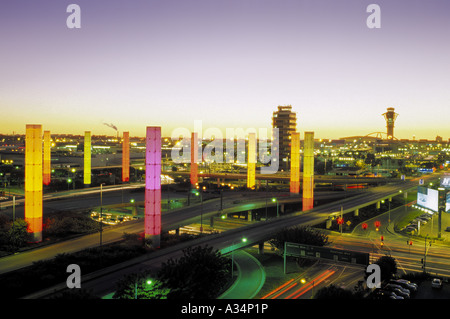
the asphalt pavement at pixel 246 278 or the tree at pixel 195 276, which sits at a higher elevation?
the tree at pixel 195 276

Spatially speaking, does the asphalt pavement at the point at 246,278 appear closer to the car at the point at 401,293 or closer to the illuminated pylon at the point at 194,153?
the car at the point at 401,293

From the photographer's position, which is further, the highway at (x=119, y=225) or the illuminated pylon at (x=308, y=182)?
the illuminated pylon at (x=308, y=182)

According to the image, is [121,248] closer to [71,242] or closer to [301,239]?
[71,242]

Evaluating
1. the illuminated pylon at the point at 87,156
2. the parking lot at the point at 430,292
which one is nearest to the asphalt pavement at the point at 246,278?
the parking lot at the point at 430,292

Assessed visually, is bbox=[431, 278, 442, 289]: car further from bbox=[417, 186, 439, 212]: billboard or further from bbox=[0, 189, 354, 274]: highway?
bbox=[0, 189, 354, 274]: highway

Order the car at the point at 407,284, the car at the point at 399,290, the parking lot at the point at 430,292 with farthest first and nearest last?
the car at the point at 407,284, the parking lot at the point at 430,292, the car at the point at 399,290

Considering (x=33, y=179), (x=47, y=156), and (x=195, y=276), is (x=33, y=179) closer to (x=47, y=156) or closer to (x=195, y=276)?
(x=195, y=276)

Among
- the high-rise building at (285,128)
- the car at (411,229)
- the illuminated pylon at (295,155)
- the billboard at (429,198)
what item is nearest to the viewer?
the billboard at (429,198)
